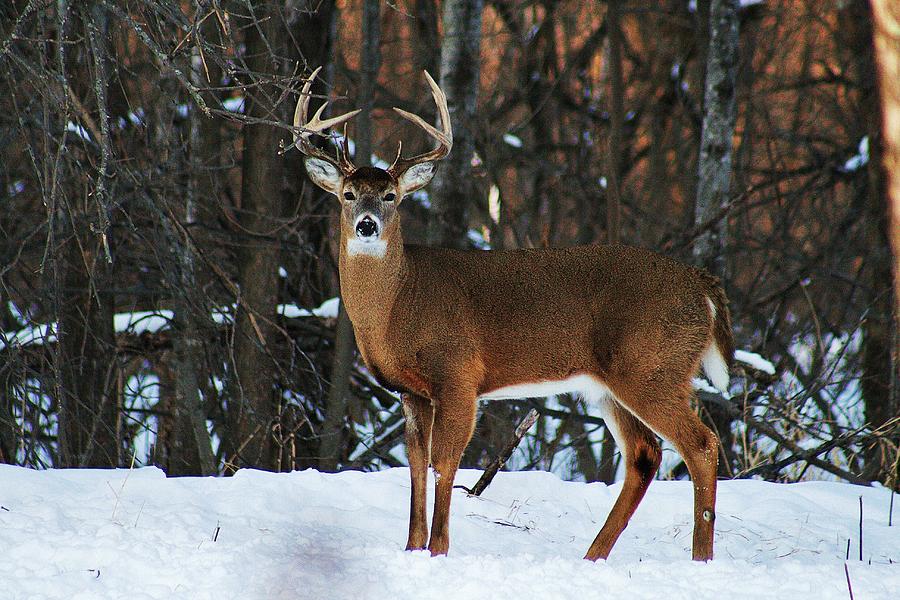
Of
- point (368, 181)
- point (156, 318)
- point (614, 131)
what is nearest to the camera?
point (368, 181)

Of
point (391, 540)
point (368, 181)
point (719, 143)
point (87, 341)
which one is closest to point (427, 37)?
point (719, 143)

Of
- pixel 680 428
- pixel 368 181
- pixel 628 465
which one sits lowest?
pixel 628 465

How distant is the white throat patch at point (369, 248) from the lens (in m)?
5.32

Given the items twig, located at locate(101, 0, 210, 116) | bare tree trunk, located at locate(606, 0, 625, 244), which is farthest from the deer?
bare tree trunk, located at locate(606, 0, 625, 244)

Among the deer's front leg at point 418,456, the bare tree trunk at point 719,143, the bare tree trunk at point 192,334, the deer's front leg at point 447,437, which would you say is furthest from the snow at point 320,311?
the deer's front leg at point 447,437

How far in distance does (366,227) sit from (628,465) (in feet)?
5.61

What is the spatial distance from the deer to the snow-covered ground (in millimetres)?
477

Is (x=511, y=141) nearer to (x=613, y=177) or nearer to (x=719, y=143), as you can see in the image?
(x=613, y=177)

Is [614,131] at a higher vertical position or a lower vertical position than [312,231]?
higher

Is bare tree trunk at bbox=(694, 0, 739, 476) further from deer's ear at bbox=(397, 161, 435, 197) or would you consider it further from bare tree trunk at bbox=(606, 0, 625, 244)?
deer's ear at bbox=(397, 161, 435, 197)

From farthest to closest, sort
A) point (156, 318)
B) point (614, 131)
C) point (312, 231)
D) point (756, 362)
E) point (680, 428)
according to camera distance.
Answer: point (614, 131)
point (312, 231)
point (156, 318)
point (756, 362)
point (680, 428)

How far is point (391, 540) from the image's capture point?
17.2 feet

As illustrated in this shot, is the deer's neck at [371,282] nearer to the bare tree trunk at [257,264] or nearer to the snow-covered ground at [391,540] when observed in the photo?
Answer: the snow-covered ground at [391,540]

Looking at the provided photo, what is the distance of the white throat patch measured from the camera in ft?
17.5
